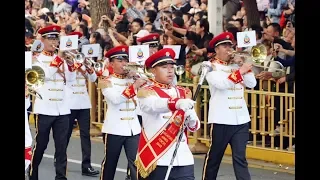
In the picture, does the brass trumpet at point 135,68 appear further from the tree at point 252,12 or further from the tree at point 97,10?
the tree at point 97,10

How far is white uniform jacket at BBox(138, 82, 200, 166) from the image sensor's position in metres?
8.69

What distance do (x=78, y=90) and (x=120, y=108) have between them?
6.80 ft

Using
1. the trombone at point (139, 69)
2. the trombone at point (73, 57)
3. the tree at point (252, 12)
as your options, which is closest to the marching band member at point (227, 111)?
the trombone at point (139, 69)

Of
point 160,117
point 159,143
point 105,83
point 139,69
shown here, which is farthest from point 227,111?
point 159,143

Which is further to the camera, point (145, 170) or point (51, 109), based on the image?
point (51, 109)

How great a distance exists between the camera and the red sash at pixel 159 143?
8758 mm

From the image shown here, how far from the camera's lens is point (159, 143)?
882cm

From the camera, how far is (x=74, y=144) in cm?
1543

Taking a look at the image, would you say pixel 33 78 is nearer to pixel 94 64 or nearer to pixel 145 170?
pixel 145 170
